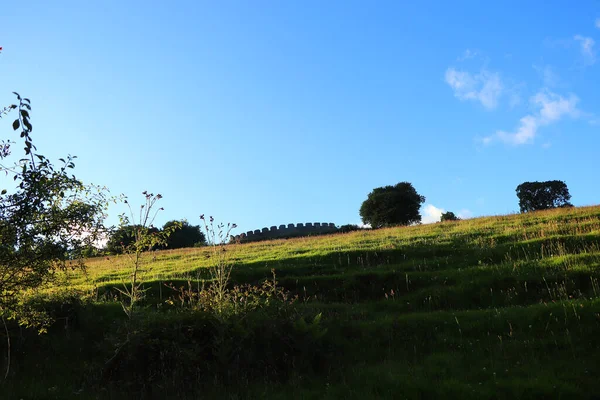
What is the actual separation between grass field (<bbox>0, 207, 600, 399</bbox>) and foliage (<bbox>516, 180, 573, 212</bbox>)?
54.9 metres

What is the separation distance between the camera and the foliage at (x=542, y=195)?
66.8 meters

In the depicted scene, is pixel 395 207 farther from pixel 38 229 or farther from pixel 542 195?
pixel 38 229

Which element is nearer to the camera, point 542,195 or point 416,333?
Answer: point 416,333

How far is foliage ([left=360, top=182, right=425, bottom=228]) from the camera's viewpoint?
216ft

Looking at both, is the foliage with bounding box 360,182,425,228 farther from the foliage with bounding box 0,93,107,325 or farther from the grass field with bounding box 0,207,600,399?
the foliage with bounding box 0,93,107,325

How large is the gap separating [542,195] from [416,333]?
2635 inches

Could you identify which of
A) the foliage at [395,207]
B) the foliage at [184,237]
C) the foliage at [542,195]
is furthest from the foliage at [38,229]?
the foliage at [542,195]

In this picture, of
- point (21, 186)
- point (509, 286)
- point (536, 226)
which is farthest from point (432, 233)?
point (21, 186)

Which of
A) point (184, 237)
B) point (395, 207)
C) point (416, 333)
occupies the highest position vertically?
point (395, 207)

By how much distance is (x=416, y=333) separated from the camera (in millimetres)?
10703

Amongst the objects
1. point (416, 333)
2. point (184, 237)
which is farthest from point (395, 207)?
point (416, 333)

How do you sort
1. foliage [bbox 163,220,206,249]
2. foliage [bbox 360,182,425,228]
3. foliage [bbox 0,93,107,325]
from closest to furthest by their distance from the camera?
foliage [bbox 0,93,107,325]
foliage [bbox 163,220,206,249]
foliage [bbox 360,182,425,228]

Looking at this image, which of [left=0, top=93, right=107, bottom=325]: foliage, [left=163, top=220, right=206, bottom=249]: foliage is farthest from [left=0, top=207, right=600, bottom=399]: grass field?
[left=163, top=220, right=206, bottom=249]: foliage

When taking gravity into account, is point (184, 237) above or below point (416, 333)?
above
